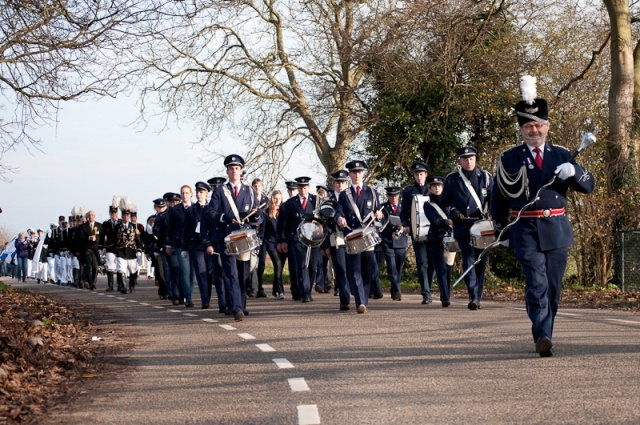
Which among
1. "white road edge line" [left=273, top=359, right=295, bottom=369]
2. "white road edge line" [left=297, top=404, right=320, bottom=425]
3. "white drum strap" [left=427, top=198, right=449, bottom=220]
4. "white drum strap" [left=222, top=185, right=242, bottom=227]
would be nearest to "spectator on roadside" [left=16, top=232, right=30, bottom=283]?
"white drum strap" [left=427, top=198, right=449, bottom=220]

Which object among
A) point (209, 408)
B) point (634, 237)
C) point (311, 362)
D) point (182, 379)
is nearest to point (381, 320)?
point (311, 362)

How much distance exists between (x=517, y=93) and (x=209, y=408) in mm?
20787

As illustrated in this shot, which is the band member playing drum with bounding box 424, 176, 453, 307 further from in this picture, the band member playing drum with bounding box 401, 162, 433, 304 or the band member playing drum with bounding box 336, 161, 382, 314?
the band member playing drum with bounding box 336, 161, 382, 314

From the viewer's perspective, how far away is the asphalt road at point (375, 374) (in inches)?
284

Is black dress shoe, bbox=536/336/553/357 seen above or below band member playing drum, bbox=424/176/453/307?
below

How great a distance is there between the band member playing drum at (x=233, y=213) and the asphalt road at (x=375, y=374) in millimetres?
970

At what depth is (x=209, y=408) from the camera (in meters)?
7.68

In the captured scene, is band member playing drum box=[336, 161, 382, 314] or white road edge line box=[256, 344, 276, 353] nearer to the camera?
white road edge line box=[256, 344, 276, 353]

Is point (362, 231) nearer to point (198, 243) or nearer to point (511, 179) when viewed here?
point (198, 243)

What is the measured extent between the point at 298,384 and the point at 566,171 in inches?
132

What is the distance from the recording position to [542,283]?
10.2 metres

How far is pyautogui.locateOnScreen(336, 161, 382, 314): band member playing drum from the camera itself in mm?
16341

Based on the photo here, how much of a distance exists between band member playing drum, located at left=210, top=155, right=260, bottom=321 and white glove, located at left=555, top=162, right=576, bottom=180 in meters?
6.61

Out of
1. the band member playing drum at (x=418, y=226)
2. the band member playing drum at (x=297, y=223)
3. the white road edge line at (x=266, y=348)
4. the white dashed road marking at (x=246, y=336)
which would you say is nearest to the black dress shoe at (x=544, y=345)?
the white road edge line at (x=266, y=348)
